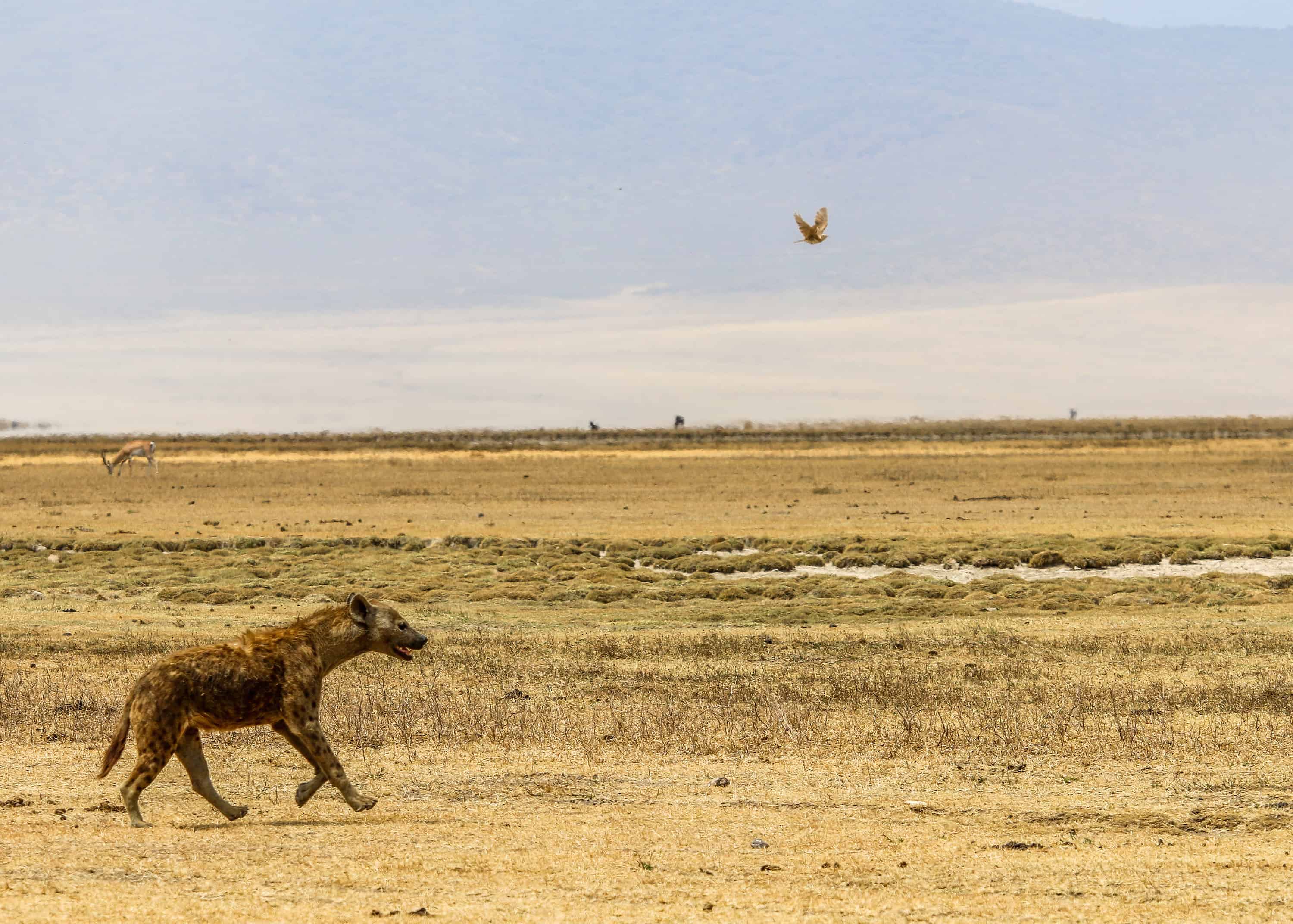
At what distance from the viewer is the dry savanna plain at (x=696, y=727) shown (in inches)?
366

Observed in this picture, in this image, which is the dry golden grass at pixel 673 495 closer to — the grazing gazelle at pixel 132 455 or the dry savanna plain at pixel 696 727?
the dry savanna plain at pixel 696 727

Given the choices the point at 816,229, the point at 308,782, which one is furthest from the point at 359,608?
the point at 816,229

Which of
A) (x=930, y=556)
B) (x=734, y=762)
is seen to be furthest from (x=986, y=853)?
(x=930, y=556)

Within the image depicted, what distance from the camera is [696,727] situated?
14906 mm

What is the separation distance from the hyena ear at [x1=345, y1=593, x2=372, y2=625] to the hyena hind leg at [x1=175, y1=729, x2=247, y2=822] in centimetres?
143

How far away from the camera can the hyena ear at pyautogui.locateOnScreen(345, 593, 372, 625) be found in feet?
38.2

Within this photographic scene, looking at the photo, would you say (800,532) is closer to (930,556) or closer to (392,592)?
(930,556)

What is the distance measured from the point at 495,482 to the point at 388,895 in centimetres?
5399

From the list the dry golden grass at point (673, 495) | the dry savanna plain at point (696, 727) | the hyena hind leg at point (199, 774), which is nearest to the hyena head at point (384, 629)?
the dry savanna plain at point (696, 727)

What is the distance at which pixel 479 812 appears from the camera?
1150 cm

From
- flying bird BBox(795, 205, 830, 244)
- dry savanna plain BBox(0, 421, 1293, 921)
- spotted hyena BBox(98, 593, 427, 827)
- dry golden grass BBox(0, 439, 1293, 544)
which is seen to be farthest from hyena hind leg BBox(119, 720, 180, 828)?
dry golden grass BBox(0, 439, 1293, 544)

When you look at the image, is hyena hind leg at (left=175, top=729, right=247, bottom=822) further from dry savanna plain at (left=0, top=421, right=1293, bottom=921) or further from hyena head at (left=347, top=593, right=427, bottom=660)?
hyena head at (left=347, top=593, right=427, bottom=660)

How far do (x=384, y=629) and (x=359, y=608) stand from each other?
316 mm

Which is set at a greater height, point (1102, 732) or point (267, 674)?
point (267, 674)
